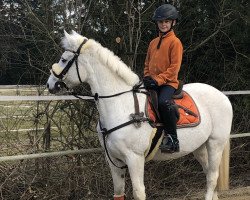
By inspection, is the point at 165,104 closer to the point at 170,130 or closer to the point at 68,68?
the point at 170,130

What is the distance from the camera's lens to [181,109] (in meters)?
4.64

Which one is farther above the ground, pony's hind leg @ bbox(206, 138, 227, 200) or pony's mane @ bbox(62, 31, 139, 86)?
pony's mane @ bbox(62, 31, 139, 86)

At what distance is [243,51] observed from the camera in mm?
8469

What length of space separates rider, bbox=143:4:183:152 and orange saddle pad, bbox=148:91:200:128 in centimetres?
21

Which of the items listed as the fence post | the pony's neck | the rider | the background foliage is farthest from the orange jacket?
the fence post

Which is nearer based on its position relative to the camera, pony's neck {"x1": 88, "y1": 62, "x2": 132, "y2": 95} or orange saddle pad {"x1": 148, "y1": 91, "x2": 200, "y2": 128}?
pony's neck {"x1": 88, "y1": 62, "x2": 132, "y2": 95}

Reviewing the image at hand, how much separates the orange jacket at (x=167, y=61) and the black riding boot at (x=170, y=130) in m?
0.31

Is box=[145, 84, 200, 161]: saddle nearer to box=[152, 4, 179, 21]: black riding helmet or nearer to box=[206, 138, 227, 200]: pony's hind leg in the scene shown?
box=[206, 138, 227, 200]: pony's hind leg

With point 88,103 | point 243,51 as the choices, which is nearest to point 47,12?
point 88,103

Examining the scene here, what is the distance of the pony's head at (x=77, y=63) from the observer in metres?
4.11

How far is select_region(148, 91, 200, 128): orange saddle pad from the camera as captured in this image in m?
4.60

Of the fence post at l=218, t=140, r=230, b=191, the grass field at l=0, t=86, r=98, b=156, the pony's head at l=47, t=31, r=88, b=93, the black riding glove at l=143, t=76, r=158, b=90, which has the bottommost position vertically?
the fence post at l=218, t=140, r=230, b=191

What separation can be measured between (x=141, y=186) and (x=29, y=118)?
2103 millimetres

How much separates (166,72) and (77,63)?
0.98 m
